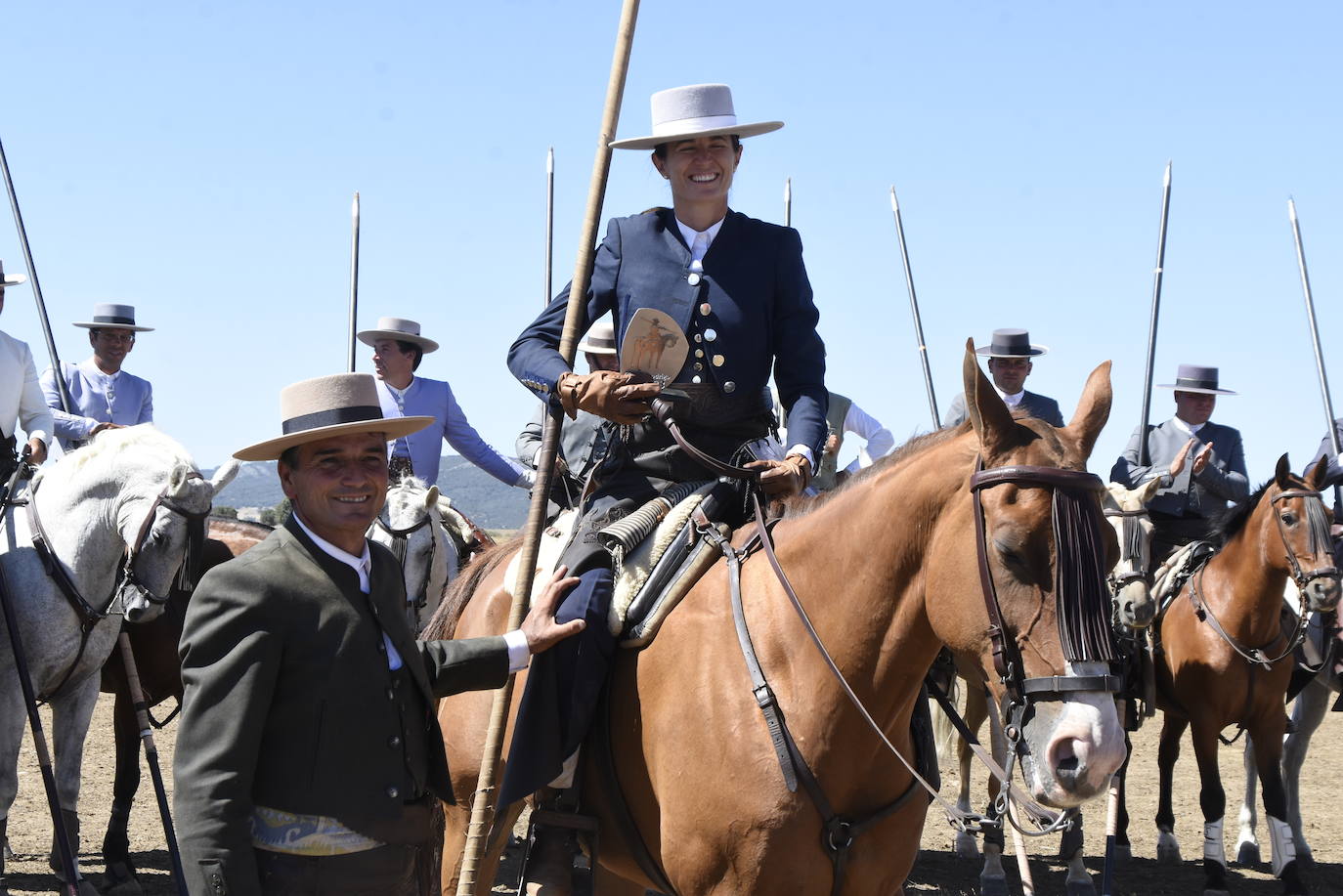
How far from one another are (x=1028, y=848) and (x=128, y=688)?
6.38m

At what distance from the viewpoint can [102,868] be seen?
8484 millimetres

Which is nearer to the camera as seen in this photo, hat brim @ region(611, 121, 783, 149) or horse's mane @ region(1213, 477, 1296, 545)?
hat brim @ region(611, 121, 783, 149)

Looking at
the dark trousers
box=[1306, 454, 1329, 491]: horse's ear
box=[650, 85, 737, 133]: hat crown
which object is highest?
box=[650, 85, 737, 133]: hat crown

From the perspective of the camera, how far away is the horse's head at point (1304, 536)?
27.2 ft

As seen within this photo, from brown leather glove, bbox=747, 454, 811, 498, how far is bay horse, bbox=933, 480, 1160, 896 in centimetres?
352

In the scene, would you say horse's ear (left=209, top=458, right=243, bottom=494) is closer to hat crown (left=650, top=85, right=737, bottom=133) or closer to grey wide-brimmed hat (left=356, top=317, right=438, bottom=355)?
grey wide-brimmed hat (left=356, top=317, right=438, bottom=355)

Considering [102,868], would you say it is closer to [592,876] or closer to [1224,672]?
[592,876]

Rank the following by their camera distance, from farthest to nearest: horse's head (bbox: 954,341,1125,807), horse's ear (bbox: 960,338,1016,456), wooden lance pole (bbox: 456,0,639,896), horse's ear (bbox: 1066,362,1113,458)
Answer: wooden lance pole (bbox: 456,0,639,896) → horse's ear (bbox: 1066,362,1113,458) → horse's ear (bbox: 960,338,1016,456) → horse's head (bbox: 954,341,1125,807)

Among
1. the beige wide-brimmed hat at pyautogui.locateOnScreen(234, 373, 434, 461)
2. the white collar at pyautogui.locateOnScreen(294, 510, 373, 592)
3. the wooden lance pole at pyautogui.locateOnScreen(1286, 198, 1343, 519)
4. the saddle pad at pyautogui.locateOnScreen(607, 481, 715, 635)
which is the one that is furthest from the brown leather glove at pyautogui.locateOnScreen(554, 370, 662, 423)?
the wooden lance pole at pyautogui.locateOnScreen(1286, 198, 1343, 519)

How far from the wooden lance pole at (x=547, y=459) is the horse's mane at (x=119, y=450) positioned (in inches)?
153

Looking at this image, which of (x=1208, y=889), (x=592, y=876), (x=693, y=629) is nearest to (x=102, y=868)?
(x=592, y=876)

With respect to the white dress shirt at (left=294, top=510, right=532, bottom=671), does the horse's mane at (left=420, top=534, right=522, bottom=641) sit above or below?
below

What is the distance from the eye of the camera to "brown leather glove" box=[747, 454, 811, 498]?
13.9 feet

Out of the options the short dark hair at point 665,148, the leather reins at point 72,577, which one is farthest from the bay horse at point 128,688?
the short dark hair at point 665,148
